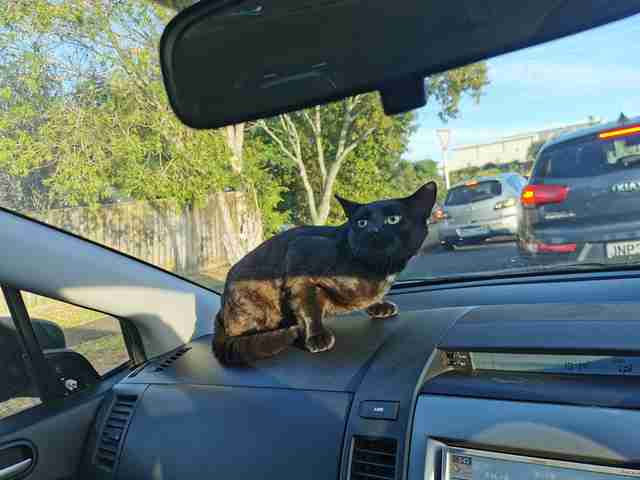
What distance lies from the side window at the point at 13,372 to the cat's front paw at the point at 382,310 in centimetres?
169

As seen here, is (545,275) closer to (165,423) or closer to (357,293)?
(357,293)

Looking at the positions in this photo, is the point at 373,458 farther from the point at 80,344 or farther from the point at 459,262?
the point at 80,344

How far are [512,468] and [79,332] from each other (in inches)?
91.6

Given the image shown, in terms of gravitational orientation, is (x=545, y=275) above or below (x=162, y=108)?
below

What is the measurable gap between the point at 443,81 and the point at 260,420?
162 centimetres

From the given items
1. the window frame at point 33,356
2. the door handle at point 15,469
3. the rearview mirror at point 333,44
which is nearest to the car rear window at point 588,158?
the rearview mirror at point 333,44

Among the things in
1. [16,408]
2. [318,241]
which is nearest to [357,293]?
[318,241]

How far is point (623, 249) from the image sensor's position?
2941 mm

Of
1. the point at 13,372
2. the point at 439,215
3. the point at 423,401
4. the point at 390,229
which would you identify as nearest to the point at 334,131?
the point at 439,215

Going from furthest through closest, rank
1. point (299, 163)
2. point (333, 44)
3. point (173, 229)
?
point (173, 229) → point (299, 163) → point (333, 44)

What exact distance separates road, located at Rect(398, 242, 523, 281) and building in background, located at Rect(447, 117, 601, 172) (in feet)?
1.77

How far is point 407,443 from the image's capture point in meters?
1.90

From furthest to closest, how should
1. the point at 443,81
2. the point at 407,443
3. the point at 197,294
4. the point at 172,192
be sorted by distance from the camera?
1. the point at 172,192
2. the point at 197,294
3. the point at 443,81
4. the point at 407,443

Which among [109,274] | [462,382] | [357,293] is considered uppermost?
[109,274]
